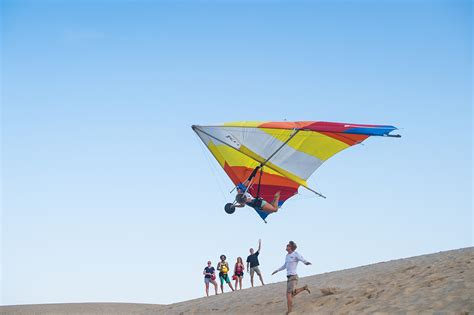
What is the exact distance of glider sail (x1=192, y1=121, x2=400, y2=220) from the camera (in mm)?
18109

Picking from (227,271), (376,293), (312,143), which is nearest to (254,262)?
(227,271)

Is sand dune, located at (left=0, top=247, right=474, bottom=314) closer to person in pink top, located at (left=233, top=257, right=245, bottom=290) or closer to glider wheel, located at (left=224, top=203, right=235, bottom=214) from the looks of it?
person in pink top, located at (left=233, top=257, right=245, bottom=290)

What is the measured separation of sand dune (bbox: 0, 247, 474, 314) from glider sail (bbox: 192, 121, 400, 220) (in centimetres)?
288

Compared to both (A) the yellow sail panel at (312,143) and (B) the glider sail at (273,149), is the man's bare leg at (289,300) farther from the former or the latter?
(A) the yellow sail panel at (312,143)

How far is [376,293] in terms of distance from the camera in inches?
516

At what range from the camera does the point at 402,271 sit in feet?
48.6

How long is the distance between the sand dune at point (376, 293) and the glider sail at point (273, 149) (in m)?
2.88

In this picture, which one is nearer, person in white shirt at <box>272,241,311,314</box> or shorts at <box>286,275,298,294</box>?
person in white shirt at <box>272,241,311,314</box>

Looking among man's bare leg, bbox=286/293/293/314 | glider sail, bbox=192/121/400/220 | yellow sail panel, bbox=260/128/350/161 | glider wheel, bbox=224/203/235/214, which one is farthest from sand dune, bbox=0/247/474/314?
yellow sail panel, bbox=260/128/350/161

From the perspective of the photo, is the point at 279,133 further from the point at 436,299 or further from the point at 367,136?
the point at 436,299

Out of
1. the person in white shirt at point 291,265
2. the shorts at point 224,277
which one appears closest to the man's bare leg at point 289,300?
the person in white shirt at point 291,265

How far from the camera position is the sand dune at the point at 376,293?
11336 millimetres

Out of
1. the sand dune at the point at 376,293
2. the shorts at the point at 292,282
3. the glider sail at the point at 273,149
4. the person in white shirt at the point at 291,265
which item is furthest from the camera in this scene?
the glider sail at the point at 273,149

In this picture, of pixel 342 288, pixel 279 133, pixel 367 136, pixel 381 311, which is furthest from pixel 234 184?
pixel 381 311
